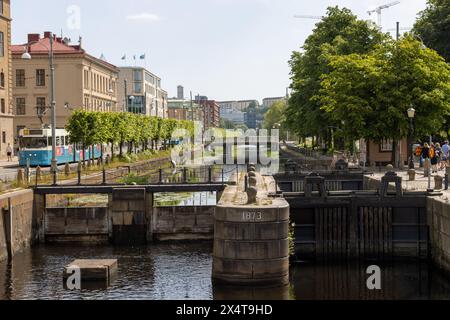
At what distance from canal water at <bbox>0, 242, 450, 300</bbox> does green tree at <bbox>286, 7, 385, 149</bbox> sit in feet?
118

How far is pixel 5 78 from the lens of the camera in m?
79.2

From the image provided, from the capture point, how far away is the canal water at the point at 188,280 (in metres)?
26.0

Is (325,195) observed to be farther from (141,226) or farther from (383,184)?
(141,226)

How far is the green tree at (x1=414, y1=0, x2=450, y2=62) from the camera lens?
233 ft

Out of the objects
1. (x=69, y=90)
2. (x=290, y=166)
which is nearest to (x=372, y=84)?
(x=290, y=166)

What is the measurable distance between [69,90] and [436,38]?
174 ft

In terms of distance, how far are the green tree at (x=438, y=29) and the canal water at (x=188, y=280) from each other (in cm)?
4407

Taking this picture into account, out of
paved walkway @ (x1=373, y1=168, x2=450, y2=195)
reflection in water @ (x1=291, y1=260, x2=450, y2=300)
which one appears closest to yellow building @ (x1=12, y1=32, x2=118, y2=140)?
paved walkway @ (x1=373, y1=168, x2=450, y2=195)

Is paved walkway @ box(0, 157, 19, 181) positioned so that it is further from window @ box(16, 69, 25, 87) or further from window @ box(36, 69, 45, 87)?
window @ box(16, 69, 25, 87)

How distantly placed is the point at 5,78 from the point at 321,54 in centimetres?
3449

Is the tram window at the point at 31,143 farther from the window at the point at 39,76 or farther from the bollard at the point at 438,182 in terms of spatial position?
the bollard at the point at 438,182

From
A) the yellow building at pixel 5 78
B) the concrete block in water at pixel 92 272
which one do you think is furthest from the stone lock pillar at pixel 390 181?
the yellow building at pixel 5 78

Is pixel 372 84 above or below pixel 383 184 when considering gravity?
above

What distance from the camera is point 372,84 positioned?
51406 millimetres
